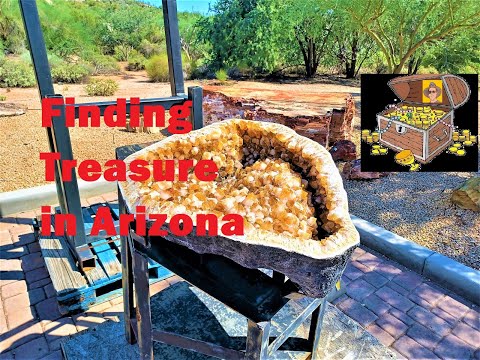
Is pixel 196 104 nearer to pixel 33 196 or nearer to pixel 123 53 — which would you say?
pixel 33 196

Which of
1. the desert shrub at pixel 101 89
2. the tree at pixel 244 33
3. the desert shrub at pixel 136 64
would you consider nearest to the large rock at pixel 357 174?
the desert shrub at pixel 101 89

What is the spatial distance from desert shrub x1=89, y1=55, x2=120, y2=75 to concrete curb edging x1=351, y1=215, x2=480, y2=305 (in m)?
12.8

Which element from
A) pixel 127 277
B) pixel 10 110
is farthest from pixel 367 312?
pixel 10 110

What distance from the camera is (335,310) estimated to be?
221 centimetres

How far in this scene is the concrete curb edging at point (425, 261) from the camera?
268cm

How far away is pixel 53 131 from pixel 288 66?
12.8m

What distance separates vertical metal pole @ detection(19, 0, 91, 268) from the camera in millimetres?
2193

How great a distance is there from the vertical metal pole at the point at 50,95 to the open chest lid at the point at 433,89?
4.47 m

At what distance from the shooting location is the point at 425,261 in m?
2.91

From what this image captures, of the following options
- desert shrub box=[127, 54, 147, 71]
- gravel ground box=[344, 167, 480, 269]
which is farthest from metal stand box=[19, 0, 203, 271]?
desert shrub box=[127, 54, 147, 71]

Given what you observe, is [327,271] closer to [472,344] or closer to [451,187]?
[472,344]

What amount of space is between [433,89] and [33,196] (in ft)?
16.8

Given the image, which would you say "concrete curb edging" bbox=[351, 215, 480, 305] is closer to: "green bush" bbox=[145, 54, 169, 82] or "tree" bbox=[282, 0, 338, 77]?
"tree" bbox=[282, 0, 338, 77]

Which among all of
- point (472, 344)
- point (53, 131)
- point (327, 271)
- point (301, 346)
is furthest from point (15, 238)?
point (472, 344)
